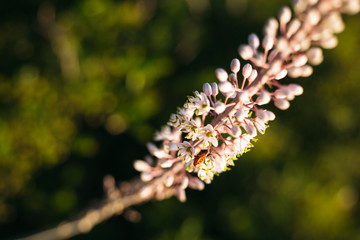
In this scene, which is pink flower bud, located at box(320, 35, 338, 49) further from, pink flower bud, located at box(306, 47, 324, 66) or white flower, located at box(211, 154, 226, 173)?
white flower, located at box(211, 154, 226, 173)

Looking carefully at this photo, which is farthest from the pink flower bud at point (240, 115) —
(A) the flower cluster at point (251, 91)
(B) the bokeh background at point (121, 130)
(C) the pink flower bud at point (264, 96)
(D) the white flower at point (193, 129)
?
(B) the bokeh background at point (121, 130)

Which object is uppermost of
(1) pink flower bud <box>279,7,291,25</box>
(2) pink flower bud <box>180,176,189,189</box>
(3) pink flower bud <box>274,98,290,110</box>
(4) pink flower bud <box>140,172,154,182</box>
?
(4) pink flower bud <box>140,172,154,182</box>

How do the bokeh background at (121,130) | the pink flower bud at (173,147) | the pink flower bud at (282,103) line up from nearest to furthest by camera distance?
the pink flower bud at (282,103) → the pink flower bud at (173,147) → the bokeh background at (121,130)

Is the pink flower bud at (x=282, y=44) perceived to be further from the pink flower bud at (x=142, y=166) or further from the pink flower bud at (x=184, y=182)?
the pink flower bud at (x=142, y=166)

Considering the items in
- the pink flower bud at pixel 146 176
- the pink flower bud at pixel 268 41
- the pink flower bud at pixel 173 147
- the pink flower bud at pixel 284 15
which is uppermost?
the pink flower bud at pixel 146 176

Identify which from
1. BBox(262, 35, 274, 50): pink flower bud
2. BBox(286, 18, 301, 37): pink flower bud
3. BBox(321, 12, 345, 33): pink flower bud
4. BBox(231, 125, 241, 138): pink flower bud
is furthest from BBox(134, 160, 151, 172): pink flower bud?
BBox(321, 12, 345, 33): pink flower bud

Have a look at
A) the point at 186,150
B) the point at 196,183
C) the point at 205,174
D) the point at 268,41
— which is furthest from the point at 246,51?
the point at 196,183

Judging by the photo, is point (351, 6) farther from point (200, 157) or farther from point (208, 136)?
point (200, 157)

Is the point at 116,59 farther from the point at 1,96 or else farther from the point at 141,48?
the point at 1,96
